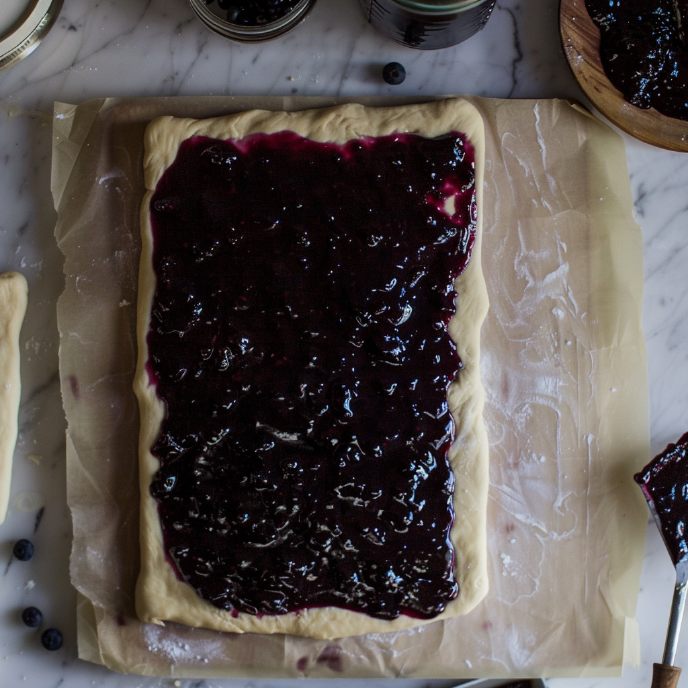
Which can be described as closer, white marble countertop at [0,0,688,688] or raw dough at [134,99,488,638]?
raw dough at [134,99,488,638]

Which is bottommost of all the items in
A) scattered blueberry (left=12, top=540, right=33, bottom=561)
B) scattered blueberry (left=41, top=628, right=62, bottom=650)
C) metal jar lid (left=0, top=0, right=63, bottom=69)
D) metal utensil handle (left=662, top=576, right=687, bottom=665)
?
scattered blueberry (left=41, top=628, right=62, bottom=650)

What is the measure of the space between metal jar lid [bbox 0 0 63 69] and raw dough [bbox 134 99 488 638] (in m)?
0.41

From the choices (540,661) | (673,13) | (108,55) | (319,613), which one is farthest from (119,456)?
(673,13)

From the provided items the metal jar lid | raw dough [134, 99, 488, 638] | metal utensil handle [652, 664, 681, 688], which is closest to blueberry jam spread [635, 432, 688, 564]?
metal utensil handle [652, 664, 681, 688]

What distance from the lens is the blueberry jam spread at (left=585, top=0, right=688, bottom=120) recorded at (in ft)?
4.87

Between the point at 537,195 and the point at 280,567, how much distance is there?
111 cm

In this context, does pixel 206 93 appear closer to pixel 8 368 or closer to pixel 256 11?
pixel 256 11

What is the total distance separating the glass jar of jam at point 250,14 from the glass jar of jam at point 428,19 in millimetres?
192

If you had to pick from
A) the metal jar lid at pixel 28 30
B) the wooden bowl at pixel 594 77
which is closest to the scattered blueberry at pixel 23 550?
the metal jar lid at pixel 28 30

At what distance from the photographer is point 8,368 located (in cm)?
156

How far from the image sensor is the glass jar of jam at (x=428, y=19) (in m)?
1.32

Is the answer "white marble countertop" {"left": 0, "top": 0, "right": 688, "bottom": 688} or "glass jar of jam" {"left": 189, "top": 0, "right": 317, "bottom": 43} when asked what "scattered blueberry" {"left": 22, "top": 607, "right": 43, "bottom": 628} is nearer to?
"white marble countertop" {"left": 0, "top": 0, "right": 688, "bottom": 688}

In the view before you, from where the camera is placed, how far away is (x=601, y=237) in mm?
1577

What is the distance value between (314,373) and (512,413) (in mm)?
513
